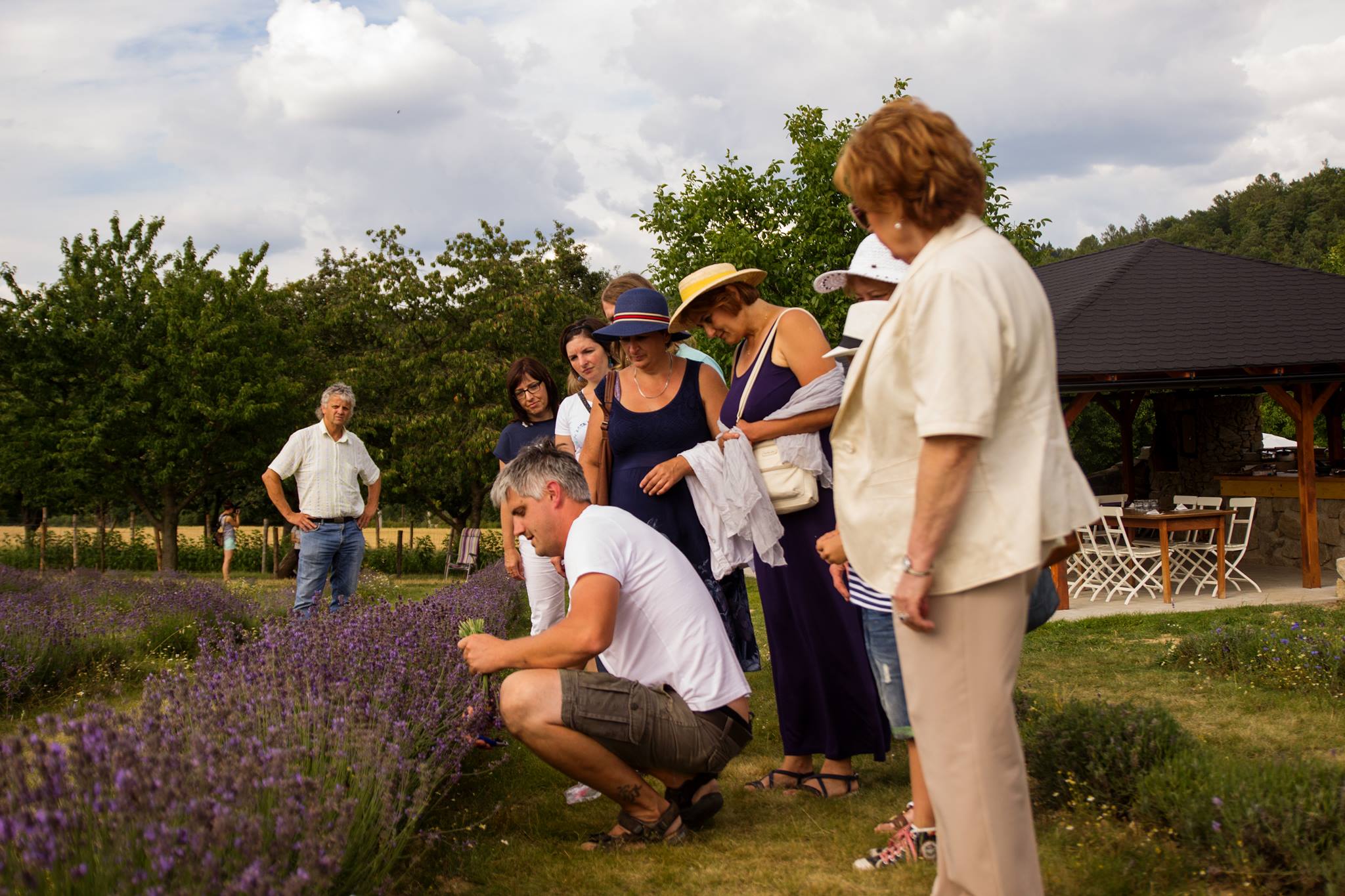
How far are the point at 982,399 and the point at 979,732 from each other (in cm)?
67

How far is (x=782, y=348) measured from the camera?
13.3ft

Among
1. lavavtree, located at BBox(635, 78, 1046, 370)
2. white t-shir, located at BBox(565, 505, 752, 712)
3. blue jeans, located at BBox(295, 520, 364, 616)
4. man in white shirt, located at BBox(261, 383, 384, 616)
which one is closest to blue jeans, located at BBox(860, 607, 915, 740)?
white t-shir, located at BBox(565, 505, 752, 712)

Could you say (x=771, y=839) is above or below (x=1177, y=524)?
below

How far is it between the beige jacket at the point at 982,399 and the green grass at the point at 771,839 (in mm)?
1411

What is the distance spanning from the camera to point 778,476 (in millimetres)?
4016

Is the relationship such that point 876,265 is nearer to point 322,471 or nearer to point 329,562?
point 322,471

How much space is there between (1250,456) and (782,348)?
15.9m

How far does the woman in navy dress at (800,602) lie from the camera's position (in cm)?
405

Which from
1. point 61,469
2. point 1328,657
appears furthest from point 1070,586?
point 61,469

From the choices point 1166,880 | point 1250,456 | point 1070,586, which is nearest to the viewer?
point 1166,880

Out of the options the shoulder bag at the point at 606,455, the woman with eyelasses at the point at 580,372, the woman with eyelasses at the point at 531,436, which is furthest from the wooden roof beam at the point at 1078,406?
the shoulder bag at the point at 606,455

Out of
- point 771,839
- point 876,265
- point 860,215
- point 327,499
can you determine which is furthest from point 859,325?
point 327,499

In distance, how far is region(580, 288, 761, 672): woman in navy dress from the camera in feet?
14.5

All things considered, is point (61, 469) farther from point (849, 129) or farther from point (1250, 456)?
point (1250, 456)
